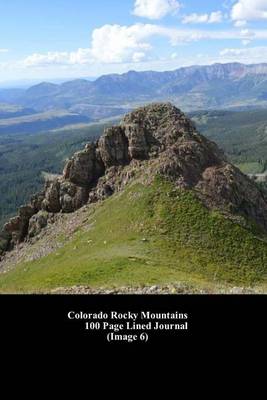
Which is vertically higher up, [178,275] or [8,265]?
[178,275]

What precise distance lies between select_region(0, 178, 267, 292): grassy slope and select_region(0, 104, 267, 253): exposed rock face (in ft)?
14.1

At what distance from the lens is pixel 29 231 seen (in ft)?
→ 309

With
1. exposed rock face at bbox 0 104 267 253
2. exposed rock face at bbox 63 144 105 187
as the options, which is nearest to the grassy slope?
exposed rock face at bbox 0 104 267 253

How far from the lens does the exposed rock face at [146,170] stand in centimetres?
7762

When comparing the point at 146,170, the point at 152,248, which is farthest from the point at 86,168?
the point at 152,248

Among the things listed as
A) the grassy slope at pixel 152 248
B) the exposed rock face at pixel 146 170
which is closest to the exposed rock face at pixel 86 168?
the exposed rock face at pixel 146 170

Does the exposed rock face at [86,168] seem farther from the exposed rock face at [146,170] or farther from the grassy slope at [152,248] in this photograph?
the grassy slope at [152,248]

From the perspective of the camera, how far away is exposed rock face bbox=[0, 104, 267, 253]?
77.6 metres

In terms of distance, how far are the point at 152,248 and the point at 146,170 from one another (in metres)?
21.7
